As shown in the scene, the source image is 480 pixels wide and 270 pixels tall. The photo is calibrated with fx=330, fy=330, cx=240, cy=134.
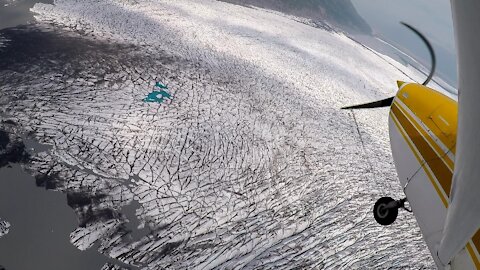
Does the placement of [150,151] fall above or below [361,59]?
below

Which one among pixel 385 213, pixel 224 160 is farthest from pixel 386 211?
pixel 224 160

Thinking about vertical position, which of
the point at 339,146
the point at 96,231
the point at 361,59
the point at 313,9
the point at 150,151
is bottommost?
the point at 96,231

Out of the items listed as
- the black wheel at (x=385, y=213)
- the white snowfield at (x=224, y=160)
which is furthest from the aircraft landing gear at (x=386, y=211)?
the white snowfield at (x=224, y=160)

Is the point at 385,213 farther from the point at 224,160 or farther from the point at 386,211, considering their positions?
the point at 224,160

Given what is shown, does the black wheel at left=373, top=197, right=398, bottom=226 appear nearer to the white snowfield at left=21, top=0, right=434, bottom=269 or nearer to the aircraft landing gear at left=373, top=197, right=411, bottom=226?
the aircraft landing gear at left=373, top=197, right=411, bottom=226

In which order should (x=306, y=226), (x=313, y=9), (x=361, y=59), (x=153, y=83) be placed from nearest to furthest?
(x=306, y=226) → (x=153, y=83) → (x=361, y=59) → (x=313, y=9)

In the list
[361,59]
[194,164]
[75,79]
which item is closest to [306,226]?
[194,164]

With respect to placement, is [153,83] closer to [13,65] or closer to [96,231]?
[13,65]
